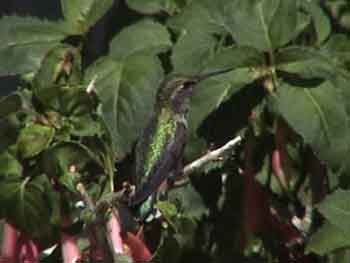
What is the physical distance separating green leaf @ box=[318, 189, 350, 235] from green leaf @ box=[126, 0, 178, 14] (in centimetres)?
43

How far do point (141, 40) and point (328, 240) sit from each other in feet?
1.36

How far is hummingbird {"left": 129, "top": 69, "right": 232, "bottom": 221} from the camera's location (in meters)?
1.54

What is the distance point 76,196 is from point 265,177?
35 centimetres

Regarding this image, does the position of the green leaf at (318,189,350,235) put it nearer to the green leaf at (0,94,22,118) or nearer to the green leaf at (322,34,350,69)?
the green leaf at (322,34,350,69)

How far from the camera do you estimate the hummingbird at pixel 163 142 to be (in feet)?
5.04

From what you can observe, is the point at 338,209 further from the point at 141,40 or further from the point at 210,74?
the point at 141,40

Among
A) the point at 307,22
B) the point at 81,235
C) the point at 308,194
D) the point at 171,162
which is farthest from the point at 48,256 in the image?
the point at 307,22

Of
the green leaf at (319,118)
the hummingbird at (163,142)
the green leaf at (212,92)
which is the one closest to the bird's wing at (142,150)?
the hummingbird at (163,142)

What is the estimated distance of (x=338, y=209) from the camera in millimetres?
1526

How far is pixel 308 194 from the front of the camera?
5.88ft

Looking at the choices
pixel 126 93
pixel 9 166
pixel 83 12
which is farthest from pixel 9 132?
pixel 83 12

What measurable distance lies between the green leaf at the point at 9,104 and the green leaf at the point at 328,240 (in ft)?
1.47

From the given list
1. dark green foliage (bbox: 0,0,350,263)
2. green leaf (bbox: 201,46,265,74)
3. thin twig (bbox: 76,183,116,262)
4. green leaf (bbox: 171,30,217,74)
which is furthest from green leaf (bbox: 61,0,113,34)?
thin twig (bbox: 76,183,116,262)

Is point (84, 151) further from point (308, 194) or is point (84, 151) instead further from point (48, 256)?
point (308, 194)
